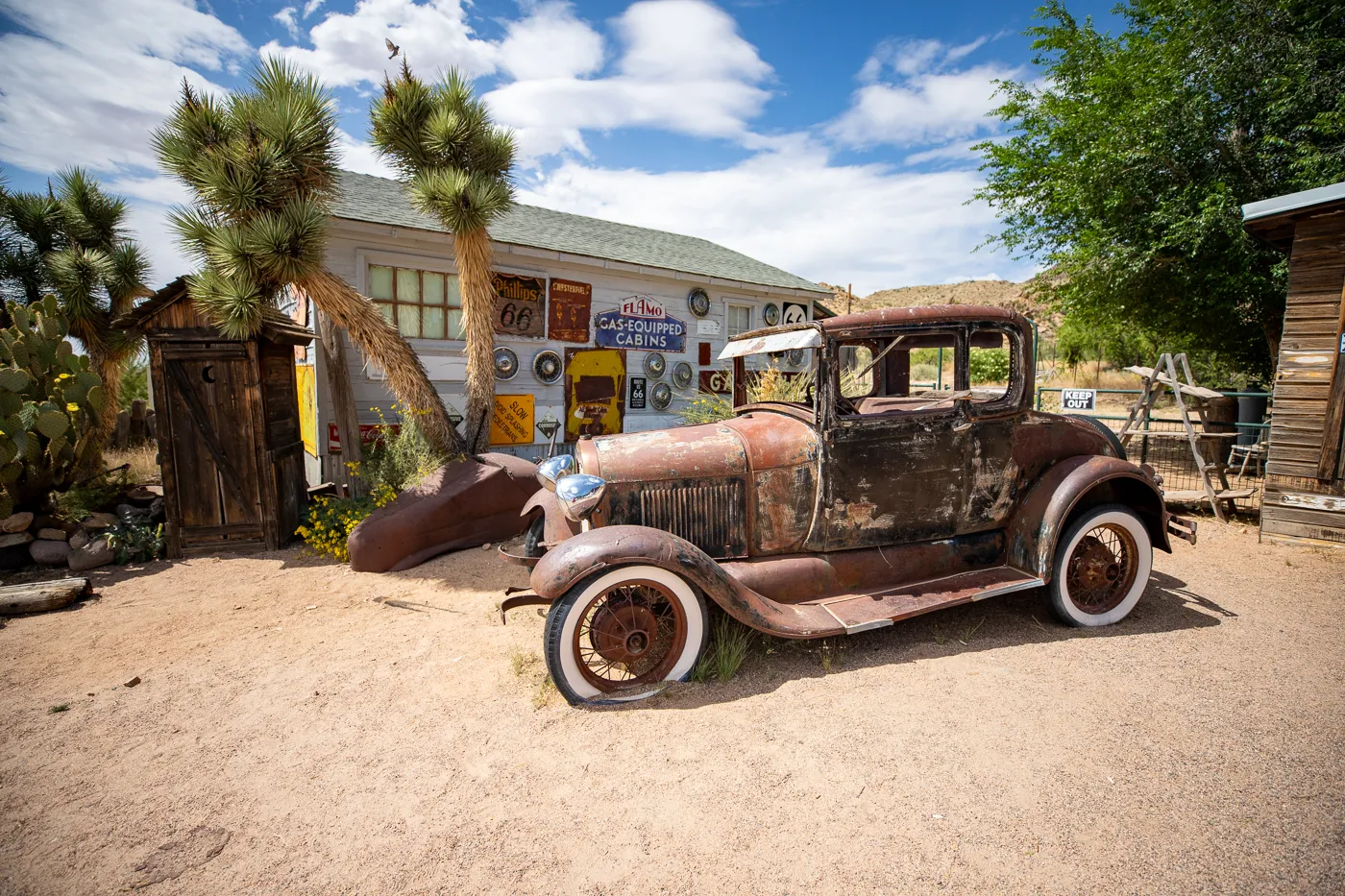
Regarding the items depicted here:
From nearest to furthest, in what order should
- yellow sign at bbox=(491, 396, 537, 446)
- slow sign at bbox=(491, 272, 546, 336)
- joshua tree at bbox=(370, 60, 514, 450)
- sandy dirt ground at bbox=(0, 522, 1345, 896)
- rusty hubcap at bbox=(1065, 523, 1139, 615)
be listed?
1. sandy dirt ground at bbox=(0, 522, 1345, 896)
2. rusty hubcap at bbox=(1065, 523, 1139, 615)
3. joshua tree at bbox=(370, 60, 514, 450)
4. slow sign at bbox=(491, 272, 546, 336)
5. yellow sign at bbox=(491, 396, 537, 446)

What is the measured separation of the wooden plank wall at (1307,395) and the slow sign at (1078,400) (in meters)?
2.03

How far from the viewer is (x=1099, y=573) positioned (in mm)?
4137

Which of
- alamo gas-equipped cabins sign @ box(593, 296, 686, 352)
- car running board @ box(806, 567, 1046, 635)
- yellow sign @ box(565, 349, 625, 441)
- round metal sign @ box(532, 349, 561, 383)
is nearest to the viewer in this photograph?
car running board @ box(806, 567, 1046, 635)

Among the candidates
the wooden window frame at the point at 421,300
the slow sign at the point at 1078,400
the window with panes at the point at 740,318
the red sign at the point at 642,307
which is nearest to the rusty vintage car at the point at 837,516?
the slow sign at the point at 1078,400

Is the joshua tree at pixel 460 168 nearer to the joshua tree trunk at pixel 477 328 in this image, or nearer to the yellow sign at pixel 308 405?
the joshua tree trunk at pixel 477 328

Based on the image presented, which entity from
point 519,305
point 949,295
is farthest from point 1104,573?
point 949,295

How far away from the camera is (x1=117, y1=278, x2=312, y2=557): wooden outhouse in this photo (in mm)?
6008

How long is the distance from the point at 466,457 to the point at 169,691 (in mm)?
3534

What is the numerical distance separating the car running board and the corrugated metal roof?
5.05m

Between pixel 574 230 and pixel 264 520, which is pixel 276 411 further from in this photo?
pixel 574 230

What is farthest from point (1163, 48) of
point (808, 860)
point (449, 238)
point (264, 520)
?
point (264, 520)

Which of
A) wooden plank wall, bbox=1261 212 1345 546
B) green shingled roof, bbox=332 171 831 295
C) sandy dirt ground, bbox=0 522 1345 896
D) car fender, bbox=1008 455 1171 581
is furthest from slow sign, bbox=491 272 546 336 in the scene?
wooden plank wall, bbox=1261 212 1345 546

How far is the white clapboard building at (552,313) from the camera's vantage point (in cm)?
791

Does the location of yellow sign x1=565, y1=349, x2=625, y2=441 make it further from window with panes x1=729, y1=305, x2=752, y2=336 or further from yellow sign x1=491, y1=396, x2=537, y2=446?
window with panes x1=729, y1=305, x2=752, y2=336
